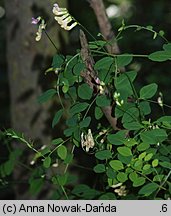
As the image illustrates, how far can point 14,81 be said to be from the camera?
2.31 metres

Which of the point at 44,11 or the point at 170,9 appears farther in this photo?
the point at 170,9

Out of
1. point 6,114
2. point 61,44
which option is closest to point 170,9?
point 6,114

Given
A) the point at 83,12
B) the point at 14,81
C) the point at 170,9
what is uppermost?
the point at 14,81

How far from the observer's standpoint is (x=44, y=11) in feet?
7.26

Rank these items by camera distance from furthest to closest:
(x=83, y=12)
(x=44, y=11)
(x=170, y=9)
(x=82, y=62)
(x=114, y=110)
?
(x=170, y=9) → (x=83, y=12) → (x=44, y=11) → (x=114, y=110) → (x=82, y=62)

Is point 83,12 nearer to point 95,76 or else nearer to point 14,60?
point 14,60

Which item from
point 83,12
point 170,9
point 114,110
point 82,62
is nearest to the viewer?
point 82,62

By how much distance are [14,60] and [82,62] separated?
1.15m

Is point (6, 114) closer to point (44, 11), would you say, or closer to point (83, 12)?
point (83, 12)

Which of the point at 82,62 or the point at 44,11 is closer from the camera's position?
the point at 82,62

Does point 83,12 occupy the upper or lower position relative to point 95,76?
lower

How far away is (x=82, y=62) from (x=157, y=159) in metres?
0.27

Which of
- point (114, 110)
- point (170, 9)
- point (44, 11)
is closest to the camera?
point (114, 110)
